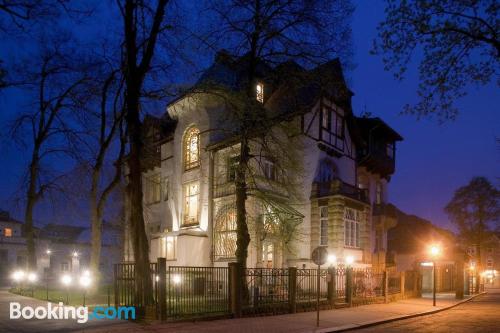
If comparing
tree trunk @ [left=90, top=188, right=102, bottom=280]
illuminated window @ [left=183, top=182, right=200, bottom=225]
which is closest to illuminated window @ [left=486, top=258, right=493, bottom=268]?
illuminated window @ [left=183, top=182, right=200, bottom=225]

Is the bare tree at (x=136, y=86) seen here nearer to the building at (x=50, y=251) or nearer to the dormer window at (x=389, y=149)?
the dormer window at (x=389, y=149)

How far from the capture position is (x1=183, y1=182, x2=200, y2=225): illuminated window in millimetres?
30391

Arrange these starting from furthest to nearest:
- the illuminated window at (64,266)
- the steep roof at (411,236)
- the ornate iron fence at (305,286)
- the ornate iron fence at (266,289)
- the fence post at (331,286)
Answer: the illuminated window at (64,266) < the steep roof at (411,236) < the fence post at (331,286) < the ornate iron fence at (305,286) < the ornate iron fence at (266,289)

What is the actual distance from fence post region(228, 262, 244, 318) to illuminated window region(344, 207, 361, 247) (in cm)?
1352

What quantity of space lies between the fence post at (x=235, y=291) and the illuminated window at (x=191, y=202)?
43.4 feet

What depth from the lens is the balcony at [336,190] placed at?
28.3 m

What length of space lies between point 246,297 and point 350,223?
13.9 m

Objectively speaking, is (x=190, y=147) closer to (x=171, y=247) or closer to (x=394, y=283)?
(x=171, y=247)

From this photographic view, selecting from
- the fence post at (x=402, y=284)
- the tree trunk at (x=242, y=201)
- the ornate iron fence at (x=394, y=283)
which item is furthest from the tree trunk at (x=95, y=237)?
the fence post at (x=402, y=284)

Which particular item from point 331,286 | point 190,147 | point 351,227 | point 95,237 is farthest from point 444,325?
point 190,147

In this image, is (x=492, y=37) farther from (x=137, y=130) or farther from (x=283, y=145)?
(x=137, y=130)

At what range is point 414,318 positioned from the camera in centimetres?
1952

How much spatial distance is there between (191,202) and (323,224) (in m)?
8.45

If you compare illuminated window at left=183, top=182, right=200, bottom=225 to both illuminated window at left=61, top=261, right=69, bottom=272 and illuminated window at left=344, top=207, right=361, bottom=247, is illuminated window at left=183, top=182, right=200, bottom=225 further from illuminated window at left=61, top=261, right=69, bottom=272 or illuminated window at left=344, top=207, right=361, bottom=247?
illuminated window at left=61, top=261, right=69, bottom=272
